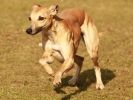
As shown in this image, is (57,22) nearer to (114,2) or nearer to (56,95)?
(56,95)

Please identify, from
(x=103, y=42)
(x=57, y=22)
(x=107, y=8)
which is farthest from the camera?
(x=107, y=8)

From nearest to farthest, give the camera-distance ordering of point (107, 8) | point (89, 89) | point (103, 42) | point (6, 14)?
point (89, 89)
point (103, 42)
point (6, 14)
point (107, 8)

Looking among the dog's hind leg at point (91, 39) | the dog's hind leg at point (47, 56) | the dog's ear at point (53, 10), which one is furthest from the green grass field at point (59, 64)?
the dog's ear at point (53, 10)

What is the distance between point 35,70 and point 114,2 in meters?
17.0

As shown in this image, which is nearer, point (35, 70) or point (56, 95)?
point (56, 95)

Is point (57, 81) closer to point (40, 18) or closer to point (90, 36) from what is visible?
point (40, 18)

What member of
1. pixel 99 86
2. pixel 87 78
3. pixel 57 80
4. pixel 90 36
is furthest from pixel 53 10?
pixel 87 78

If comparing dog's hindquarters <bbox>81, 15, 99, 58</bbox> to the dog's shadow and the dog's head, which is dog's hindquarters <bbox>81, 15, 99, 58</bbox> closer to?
the dog's shadow

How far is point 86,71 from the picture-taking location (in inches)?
532

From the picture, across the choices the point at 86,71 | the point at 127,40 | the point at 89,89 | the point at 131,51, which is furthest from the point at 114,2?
the point at 89,89

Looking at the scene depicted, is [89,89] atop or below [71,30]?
below

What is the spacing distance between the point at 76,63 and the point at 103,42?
6.45m

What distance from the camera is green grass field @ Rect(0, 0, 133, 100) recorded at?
36.0 ft

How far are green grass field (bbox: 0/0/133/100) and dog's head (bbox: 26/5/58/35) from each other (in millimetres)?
1853
